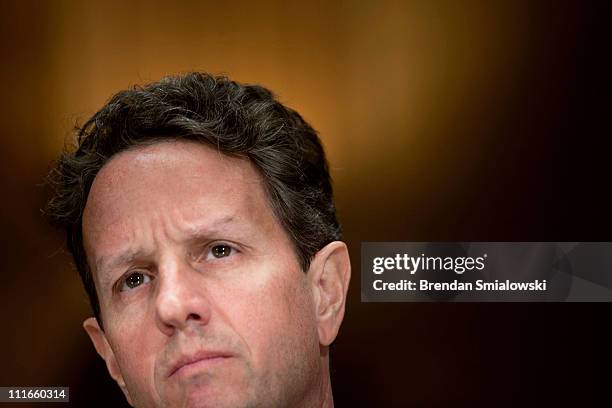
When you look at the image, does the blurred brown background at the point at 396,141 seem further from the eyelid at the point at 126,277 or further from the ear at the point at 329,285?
the eyelid at the point at 126,277

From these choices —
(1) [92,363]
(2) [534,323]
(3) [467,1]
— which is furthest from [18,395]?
(3) [467,1]

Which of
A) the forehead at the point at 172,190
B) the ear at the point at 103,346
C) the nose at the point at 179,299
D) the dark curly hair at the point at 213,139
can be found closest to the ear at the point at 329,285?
the dark curly hair at the point at 213,139

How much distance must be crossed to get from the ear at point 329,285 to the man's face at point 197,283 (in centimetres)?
4

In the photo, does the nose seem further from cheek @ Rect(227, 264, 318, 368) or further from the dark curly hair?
the dark curly hair

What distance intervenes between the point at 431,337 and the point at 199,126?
0.94m

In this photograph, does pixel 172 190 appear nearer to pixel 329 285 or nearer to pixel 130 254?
pixel 130 254

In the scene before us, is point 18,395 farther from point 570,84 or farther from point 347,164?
point 570,84

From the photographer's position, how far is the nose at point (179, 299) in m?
1.82

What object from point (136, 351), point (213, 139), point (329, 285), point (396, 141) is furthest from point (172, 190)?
point (396, 141)

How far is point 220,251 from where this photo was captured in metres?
1.95

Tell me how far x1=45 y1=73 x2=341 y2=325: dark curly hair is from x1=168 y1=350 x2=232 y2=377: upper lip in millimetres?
349

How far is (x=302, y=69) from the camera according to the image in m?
2.46

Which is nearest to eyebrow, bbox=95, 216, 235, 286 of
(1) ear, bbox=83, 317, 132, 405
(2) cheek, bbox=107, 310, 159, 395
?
(2) cheek, bbox=107, 310, 159, 395

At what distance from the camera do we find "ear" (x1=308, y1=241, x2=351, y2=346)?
6.97 feet
